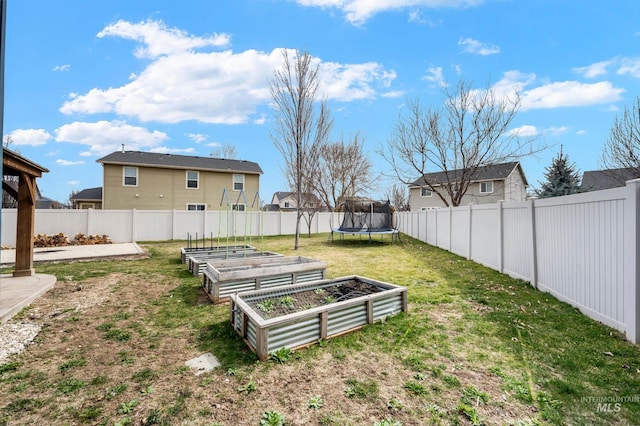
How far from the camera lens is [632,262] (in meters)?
2.85

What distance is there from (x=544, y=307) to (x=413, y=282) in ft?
6.83

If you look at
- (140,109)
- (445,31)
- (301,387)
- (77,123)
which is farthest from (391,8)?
(77,123)

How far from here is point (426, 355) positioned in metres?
2.75

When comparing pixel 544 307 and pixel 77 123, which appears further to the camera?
pixel 77 123

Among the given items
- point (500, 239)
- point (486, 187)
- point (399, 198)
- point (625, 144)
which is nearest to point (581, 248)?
point (500, 239)

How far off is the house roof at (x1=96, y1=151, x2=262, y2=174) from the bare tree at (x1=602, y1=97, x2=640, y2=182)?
1802 centimetres

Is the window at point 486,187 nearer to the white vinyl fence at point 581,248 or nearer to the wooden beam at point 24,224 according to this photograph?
the white vinyl fence at point 581,248

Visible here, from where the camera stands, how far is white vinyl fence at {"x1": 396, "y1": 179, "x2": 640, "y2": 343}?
2.93 metres

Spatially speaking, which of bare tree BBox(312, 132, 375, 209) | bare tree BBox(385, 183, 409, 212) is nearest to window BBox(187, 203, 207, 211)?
bare tree BBox(312, 132, 375, 209)

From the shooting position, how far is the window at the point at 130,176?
16750 mm

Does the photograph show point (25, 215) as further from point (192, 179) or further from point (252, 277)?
point (192, 179)

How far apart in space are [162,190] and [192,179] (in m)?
1.85

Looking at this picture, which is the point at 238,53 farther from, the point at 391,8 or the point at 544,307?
the point at 544,307

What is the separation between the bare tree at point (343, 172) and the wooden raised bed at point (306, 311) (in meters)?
18.6
